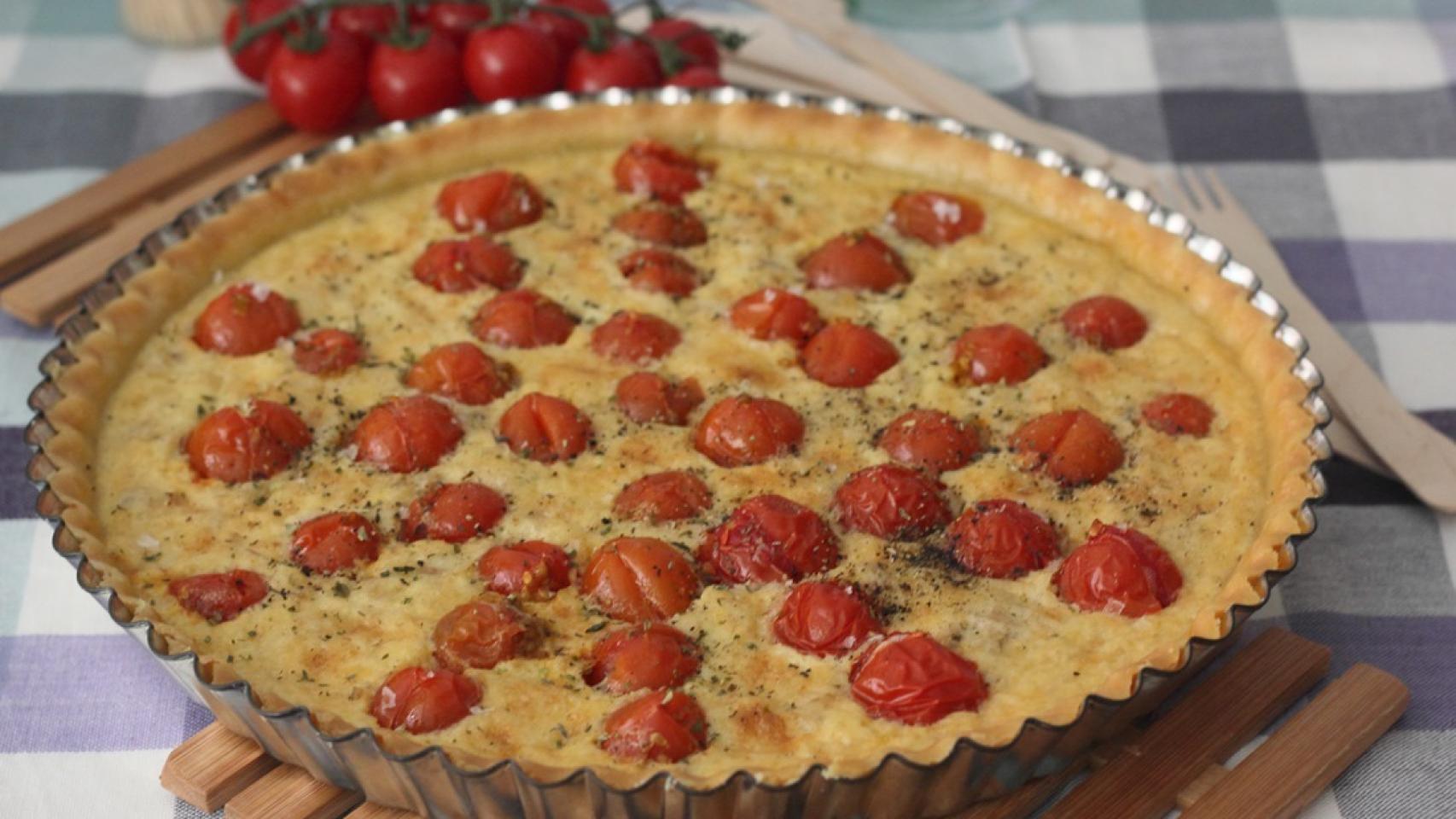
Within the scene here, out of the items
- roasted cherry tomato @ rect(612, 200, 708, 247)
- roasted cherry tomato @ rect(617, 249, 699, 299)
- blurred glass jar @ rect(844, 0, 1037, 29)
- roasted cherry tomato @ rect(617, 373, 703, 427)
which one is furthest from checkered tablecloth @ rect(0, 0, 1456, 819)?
roasted cherry tomato @ rect(612, 200, 708, 247)

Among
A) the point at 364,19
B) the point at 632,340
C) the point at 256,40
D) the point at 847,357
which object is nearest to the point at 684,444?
the point at 632,340

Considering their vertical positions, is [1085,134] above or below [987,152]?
below

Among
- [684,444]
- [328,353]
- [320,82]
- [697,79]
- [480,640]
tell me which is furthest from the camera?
[320,82]

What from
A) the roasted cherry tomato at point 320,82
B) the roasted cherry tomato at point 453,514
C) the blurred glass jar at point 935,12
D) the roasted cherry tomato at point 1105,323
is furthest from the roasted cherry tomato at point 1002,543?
the blurred glass jar at point 935,12

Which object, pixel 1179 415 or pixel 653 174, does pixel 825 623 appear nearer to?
pixel 1179 415

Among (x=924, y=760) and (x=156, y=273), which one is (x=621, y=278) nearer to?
(x=156, y=273)

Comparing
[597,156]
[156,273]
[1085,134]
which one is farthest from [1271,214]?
[156,273]
